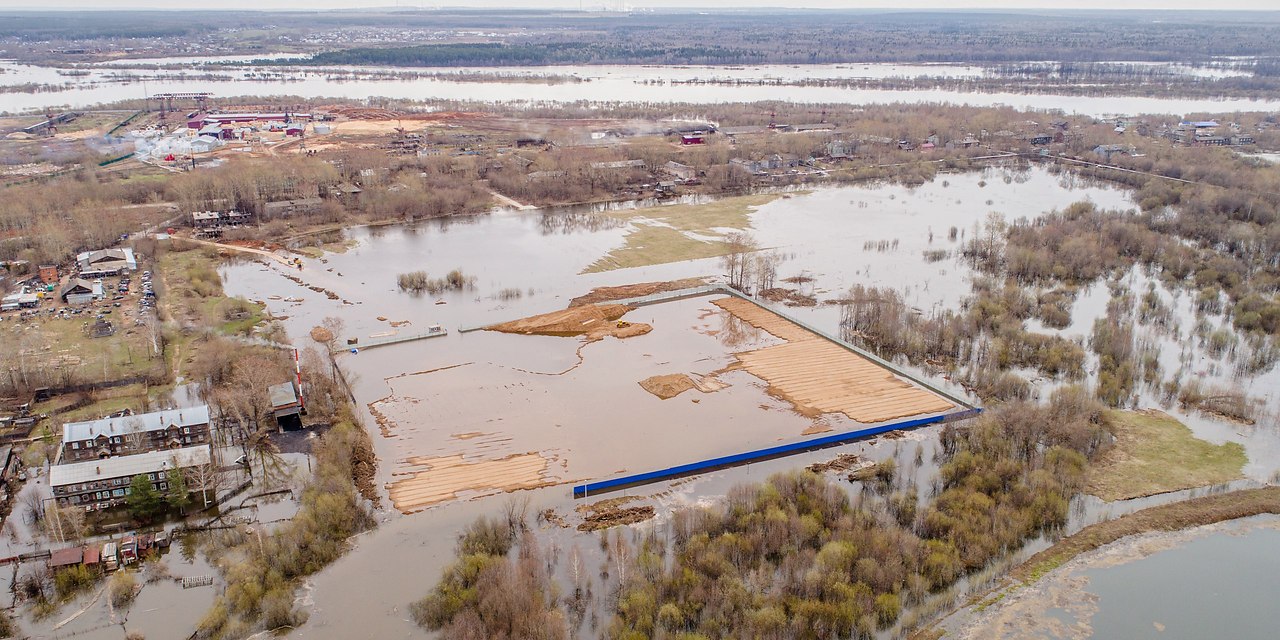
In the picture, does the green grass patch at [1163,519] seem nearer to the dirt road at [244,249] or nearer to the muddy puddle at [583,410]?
the muddy puddle at [583,410]

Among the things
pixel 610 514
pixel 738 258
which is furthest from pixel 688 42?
pixel 610 514

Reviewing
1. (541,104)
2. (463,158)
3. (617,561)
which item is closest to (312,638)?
(617,561)

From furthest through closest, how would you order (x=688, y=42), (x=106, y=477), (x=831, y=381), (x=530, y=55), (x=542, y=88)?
1. (x=688, y=42)
2. (x=530, y=55)
3. (x=542, y=88)
4. (x=831, y=381)
5. (x=106, y=477)

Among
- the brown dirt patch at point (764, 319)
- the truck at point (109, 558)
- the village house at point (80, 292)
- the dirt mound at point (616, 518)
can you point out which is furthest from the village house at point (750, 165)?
the truck at point (109, 558)

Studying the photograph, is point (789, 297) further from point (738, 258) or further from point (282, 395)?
point (282, 395)

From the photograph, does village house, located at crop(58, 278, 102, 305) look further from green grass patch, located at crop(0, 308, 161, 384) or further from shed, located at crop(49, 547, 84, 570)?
shed, located at crop(49, 547, 84, 570)

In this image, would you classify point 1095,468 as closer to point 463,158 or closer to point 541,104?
point 463,158
